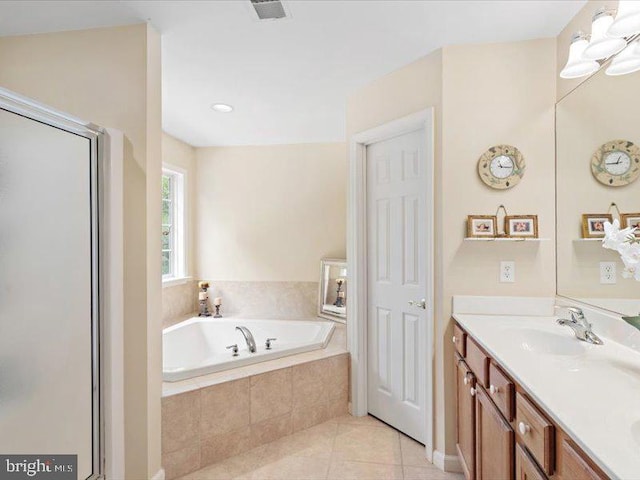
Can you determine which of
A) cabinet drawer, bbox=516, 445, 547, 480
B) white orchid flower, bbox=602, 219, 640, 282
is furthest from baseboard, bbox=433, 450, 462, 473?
white orchid flower, bbox=602, 219, 640, 282

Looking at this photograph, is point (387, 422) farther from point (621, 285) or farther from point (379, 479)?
point (621, 285)

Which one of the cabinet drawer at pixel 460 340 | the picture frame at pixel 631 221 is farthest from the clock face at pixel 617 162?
the cabinet drawer at pixel 460 340

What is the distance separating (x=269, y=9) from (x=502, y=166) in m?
1.43

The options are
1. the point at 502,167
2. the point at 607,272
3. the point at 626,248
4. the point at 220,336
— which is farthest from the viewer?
the point at 220,336

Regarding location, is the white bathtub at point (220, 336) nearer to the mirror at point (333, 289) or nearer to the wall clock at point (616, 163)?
the mirror at point (333, 289)

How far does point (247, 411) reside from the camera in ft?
7.03

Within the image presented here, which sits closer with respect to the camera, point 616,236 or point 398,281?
point 616,236

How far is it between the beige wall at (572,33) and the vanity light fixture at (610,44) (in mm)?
99

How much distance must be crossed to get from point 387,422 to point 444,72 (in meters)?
2.30

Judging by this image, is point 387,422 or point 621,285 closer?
point 621,285

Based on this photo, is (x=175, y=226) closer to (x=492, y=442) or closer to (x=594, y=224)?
(x=492, y=442)

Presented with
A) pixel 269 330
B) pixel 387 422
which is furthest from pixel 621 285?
pixel 269 330

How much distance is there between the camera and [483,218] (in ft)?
6.18

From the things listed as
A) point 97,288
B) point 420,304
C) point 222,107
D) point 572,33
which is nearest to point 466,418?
point 420,304
